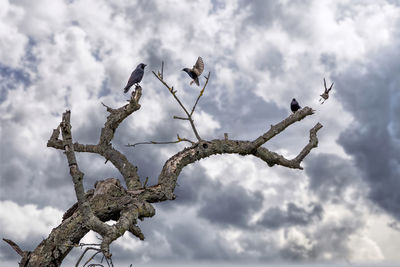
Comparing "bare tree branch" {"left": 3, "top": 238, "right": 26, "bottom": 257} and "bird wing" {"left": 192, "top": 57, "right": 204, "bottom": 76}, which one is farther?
"bird wing" {"left": 192, "top": 57, "right": 204, "bottom": 76}

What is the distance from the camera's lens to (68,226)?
8.82 m

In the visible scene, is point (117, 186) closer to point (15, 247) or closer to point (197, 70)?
point (15, 247)

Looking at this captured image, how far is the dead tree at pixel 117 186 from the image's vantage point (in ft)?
25.1

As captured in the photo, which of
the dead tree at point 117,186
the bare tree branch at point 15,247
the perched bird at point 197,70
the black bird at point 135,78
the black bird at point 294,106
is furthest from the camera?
the black bird at point 294,106

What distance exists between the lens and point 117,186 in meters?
9.50

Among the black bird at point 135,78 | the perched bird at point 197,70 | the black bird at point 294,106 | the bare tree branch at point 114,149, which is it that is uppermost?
the black bird at point 135,78

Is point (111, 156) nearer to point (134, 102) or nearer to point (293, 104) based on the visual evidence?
point (134, 102)

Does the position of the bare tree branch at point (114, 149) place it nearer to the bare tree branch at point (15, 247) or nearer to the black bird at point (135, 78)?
the black bird at point (135, 78)

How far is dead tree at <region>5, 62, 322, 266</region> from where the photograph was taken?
25.1 feet

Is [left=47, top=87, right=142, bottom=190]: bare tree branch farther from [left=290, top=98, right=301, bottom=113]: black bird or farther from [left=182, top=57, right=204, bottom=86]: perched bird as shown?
[left=290, top=98, right=301, bottom=113]: black bird

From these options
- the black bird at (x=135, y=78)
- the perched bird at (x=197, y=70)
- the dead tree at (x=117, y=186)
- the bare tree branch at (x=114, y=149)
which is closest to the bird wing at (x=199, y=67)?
the perched bird at (x=197, y=70)

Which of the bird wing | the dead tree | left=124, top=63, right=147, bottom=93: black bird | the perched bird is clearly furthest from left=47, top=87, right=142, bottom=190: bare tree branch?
the bird wing

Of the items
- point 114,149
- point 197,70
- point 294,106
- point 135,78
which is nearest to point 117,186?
point 114,149

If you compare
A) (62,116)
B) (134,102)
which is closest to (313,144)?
(134,102)
